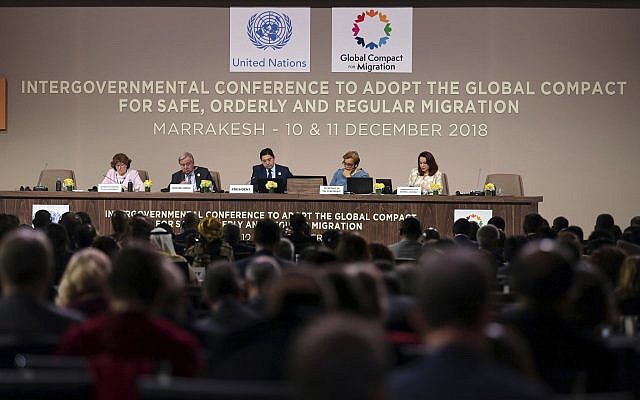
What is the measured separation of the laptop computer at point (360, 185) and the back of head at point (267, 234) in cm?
575

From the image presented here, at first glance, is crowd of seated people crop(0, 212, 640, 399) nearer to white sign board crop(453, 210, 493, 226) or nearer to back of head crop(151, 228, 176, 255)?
back of head crop(151, 228, 176, 255)

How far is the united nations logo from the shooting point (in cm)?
1521

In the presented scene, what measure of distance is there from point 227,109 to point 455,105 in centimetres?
316

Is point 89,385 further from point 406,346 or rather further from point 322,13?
point 322,13

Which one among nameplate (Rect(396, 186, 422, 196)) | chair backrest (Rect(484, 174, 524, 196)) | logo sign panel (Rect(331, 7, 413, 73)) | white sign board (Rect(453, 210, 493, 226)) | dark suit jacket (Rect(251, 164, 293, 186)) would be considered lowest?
white sign board (Rect(453, 210, 493, 226))

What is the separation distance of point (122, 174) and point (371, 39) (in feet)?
13.0

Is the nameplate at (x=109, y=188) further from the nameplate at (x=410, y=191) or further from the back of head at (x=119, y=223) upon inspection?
the back of head at (x=119, y=223)

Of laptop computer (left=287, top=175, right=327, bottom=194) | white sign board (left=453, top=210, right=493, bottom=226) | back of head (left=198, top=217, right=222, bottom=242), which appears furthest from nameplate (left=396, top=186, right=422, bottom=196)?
back of head (left=198, top=217, right=222, bottom=242)

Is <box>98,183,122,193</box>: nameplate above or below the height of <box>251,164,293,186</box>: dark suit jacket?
below

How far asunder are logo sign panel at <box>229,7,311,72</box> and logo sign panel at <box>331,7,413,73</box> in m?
0.42

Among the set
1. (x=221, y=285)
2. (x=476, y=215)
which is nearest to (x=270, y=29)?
(x=476, y=215)

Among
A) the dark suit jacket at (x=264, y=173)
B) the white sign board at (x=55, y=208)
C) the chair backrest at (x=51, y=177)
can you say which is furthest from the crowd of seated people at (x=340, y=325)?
the chair backrest at (x=51, y=177)

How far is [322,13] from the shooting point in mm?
15438

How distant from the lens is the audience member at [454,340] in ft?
6.31
